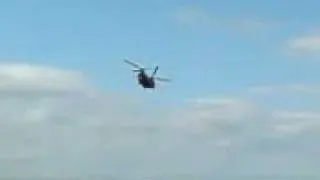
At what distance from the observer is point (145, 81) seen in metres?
65.1

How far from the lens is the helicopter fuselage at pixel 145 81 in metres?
64.3

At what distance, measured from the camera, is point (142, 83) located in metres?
65.4

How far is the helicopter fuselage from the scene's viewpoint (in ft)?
211
